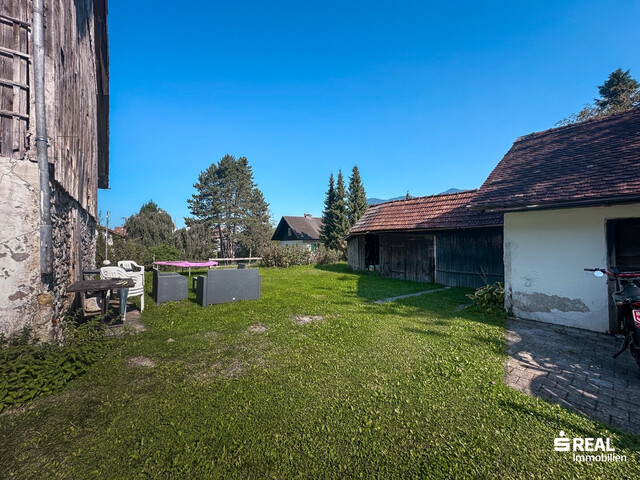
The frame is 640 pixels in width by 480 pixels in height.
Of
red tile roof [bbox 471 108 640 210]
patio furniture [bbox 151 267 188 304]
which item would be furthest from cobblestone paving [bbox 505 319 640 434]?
patio furniture [bbox 151 267 188 304]

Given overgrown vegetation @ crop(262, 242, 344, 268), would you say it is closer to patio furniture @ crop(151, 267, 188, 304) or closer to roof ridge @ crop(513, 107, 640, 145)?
patio furniture @ crop(151, 267, 188, 304)

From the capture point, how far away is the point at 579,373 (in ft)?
11.3

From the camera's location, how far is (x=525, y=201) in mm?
5648

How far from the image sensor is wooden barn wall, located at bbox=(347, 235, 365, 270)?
49.9 ft

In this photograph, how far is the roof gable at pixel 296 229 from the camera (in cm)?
3350

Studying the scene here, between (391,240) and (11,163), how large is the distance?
485 inches

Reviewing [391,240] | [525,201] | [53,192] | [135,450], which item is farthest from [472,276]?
[53,192]

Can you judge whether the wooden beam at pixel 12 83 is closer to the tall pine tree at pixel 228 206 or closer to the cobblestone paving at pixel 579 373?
the cobblestone paving at pixel 579 373

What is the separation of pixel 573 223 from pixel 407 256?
717cm

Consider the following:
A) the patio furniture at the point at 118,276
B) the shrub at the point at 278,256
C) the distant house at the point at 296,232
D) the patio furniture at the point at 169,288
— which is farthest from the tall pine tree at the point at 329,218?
the patio furniture at the point at 118,276

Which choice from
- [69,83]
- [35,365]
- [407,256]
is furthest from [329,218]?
[35,365]

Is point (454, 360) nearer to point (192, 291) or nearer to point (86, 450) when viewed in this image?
point (86, 450)

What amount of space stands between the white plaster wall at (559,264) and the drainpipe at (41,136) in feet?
27.4

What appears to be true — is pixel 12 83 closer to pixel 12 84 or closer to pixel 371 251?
pixel 12 84
